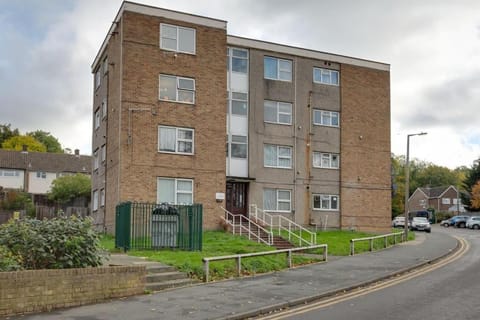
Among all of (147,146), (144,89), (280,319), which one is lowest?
(280,319)

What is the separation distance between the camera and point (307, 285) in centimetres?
1562

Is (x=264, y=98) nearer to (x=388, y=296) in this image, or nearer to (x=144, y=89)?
(x=144, y=89)

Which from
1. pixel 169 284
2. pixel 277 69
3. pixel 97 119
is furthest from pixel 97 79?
pixel 169 284

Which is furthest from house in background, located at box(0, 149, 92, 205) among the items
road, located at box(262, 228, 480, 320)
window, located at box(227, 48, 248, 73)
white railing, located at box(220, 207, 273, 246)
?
road, located at box(262, 228, 480, 320)

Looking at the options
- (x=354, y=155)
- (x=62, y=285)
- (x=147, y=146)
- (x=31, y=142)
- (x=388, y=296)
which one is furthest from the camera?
(x=31, y=142)

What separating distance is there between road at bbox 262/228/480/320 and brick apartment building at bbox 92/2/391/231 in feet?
52.8

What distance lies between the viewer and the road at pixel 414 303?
450 inches

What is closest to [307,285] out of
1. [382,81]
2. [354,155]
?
[354,155]

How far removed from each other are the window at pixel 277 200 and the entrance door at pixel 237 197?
1.19 m

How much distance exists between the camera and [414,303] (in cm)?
1273

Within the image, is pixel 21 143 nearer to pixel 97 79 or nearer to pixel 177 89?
pixel 97 79

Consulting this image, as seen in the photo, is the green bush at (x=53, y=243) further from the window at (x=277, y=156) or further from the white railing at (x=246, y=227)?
the window at (x=277, y=156)

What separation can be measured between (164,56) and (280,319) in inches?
847

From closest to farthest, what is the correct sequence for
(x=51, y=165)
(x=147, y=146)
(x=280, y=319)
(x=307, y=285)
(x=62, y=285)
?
(x=280, y=319), (x=62, y=285), (x=307, y=285), (x=147, y=146), (x=51, y=165)
